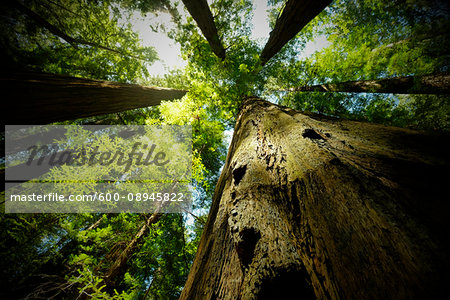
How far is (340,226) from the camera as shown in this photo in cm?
67

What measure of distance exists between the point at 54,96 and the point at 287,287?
507cm

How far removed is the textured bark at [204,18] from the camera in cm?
470

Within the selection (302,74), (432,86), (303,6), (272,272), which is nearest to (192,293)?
(272,272)

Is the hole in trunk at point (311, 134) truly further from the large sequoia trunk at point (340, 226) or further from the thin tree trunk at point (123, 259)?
the thin tree trunk at point (123, 259)

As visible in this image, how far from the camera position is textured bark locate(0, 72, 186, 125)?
115 inches

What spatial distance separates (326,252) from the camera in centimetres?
67

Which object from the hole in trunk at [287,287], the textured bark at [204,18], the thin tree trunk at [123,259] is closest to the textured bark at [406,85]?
the textured bark at [204,18]

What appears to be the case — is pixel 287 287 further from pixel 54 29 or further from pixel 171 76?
pixel 171 76

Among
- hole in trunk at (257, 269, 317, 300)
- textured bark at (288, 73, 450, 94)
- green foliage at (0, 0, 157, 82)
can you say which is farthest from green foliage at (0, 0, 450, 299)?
hole in trunk at (257, 269, 317, 300)

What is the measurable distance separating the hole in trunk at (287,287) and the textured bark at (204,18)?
6.39 m

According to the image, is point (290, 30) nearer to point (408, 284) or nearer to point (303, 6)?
point (303, 6)
